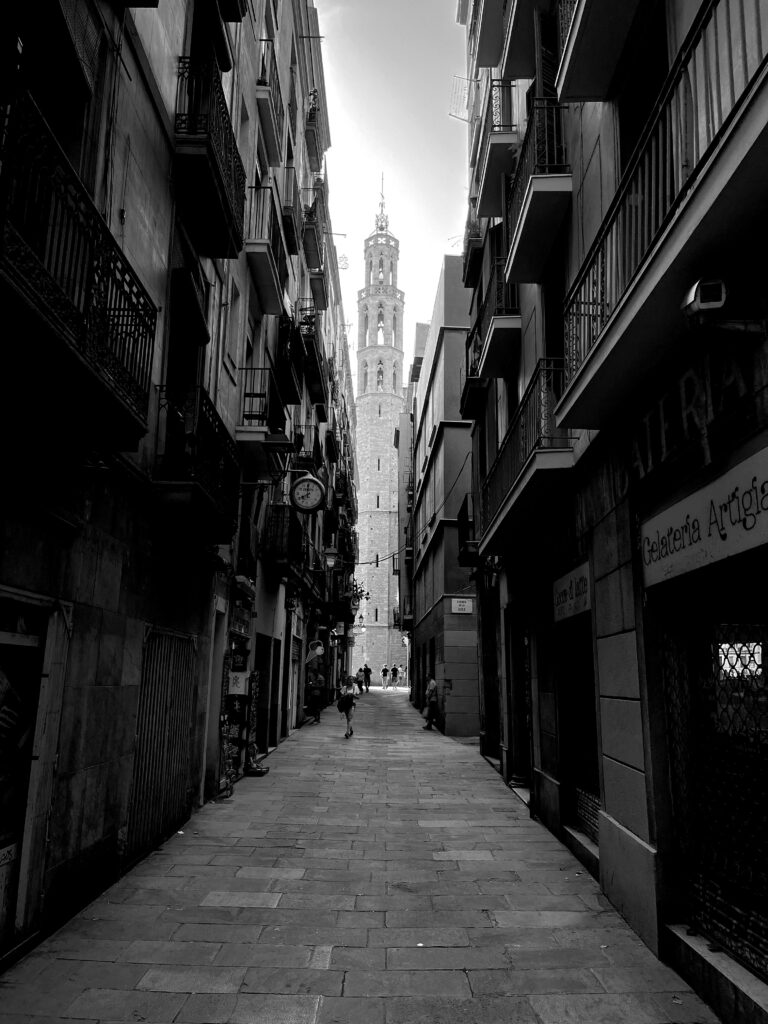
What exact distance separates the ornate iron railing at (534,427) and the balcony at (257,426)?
382 centimetres

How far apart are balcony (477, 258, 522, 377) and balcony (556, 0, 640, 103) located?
4.88m

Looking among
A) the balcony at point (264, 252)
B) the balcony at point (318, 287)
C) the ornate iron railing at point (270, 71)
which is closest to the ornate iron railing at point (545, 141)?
the balcony at point (264, 252)

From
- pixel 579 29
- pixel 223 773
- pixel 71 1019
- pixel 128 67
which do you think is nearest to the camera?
pixel 71 1019

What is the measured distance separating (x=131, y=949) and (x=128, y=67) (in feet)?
24.2

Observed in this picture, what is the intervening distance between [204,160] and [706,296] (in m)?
6.57

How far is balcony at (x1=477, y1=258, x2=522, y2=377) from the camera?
1188 centimetres

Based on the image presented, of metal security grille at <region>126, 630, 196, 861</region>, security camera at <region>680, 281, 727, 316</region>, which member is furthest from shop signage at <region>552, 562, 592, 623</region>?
metal security grille at <region>126, 630, 196, 861</region>

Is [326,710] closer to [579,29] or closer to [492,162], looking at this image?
[492,162]

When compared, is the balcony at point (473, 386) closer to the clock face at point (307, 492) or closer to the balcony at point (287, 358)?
the clock face at point (307, 492)

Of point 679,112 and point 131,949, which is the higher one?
point 679,112

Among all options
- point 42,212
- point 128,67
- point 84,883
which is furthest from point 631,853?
point 128,67

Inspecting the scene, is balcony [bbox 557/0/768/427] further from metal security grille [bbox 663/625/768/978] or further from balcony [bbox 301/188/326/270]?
balcony [bbox 301/188/326/270]

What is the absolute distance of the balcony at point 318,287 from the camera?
78.9 ft

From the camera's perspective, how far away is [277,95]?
16391 mm
